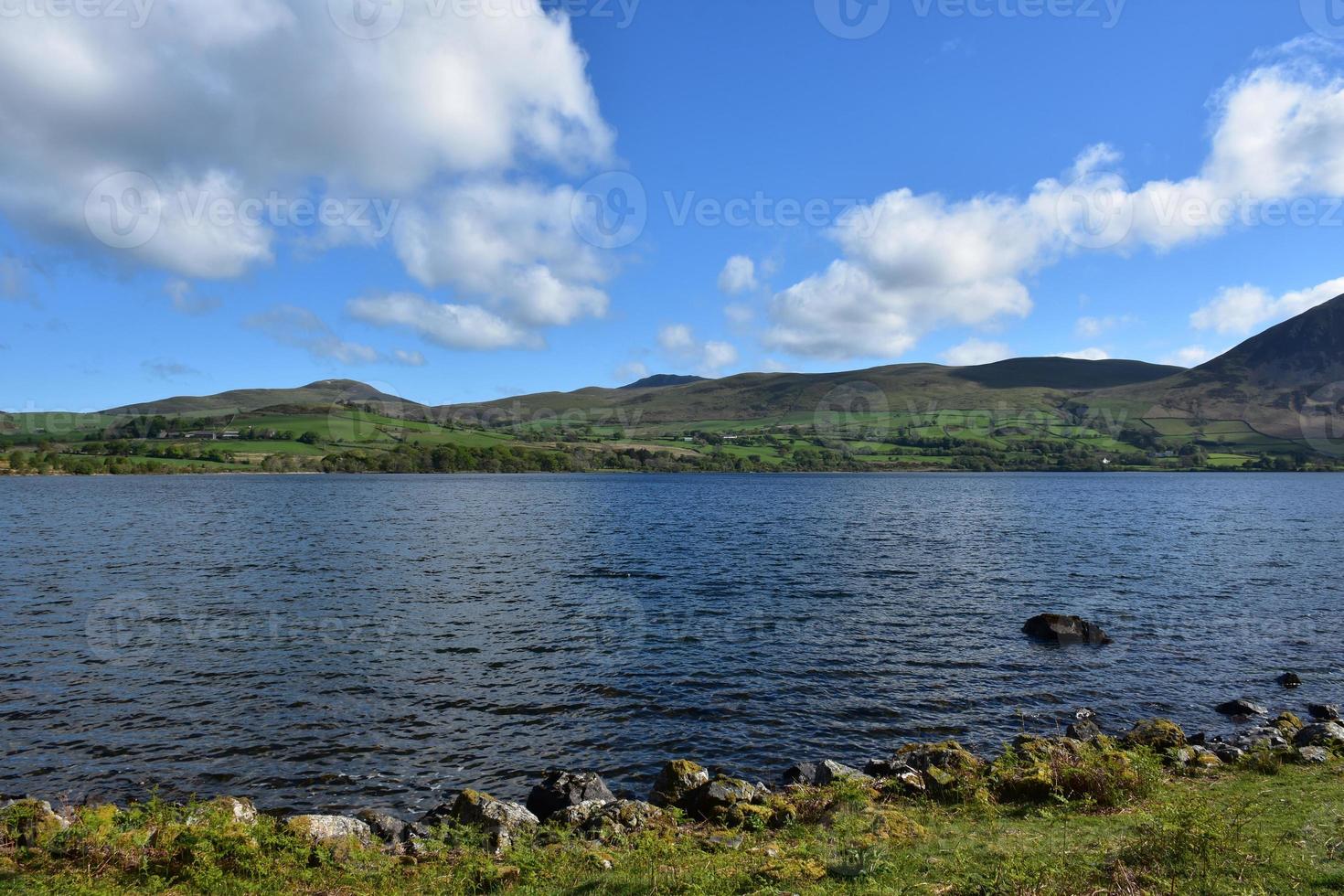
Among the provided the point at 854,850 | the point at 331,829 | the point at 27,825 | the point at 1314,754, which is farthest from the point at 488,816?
the point at 1314,754

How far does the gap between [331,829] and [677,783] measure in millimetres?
8045

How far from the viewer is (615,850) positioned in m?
14.5

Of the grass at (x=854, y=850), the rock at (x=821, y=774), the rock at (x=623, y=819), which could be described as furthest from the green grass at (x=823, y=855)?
the rock at (x=821, y=774)

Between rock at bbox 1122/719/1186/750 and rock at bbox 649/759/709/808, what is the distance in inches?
481

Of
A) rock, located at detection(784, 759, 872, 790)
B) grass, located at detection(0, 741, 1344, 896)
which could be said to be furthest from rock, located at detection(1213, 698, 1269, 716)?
rock, located at detection(784, 759, 872, 790)

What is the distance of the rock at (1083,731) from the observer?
881 inches

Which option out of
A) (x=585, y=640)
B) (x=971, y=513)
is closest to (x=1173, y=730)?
(x=585, y=640)

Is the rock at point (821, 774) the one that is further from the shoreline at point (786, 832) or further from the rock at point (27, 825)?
the rock at point (27, 825)

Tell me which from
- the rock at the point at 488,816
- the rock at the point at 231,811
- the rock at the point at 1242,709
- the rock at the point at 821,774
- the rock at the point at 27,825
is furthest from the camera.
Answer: the rock at the point at 1242,709

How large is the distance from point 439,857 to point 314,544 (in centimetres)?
6281

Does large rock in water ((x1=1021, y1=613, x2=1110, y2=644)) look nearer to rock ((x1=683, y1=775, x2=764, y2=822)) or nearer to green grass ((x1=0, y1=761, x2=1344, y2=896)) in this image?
green grass ((x1=0, y1=761, x2=1344, y2=896))

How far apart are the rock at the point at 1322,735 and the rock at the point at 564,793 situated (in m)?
19.4

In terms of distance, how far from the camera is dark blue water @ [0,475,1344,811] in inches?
872

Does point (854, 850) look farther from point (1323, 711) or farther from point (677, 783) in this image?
point (1323, 711)
